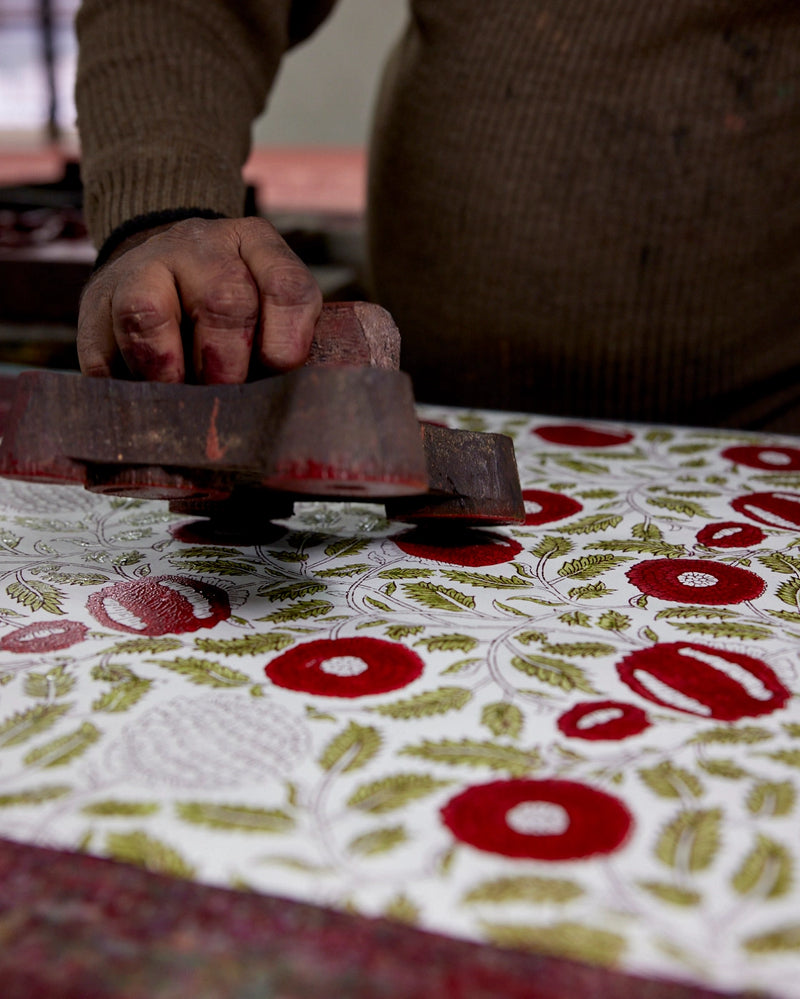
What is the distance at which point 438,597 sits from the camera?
2.22 feet

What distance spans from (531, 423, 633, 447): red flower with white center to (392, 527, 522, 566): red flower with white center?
1.07ft

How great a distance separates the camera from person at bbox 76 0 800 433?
45.1 inches

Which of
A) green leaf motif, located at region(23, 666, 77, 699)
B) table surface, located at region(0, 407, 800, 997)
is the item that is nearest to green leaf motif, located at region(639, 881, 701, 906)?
table surface, located at region(0, 407, 800, 997)

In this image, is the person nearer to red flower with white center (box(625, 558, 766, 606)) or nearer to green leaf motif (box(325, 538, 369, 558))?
green leaf motif (box(325, 538, 369, 558))

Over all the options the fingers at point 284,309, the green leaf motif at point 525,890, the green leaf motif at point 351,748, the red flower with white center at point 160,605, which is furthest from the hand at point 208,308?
the green leaf motif at point 525,890

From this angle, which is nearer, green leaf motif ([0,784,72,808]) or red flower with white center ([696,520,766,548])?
green leaf motif ([0,784,72,808])

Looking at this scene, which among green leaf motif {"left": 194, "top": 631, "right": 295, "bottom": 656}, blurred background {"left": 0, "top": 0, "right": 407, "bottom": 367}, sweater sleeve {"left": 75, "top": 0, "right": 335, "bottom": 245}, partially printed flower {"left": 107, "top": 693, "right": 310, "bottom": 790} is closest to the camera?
partially printed flower {"left": 107, "top": 693, "right": 310, "bottom": 790}

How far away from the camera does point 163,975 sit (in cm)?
35

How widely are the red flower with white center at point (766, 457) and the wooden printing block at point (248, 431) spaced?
47 centimetres

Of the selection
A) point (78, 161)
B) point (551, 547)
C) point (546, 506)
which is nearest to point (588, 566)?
point (551, 547)

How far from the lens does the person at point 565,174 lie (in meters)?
1.14

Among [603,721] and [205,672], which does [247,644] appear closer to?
[205,672]

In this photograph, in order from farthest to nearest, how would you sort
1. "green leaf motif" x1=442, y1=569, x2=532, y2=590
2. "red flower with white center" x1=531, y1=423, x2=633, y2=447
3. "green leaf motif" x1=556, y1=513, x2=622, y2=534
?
"red flower with white center" x1=531, y1=423, x2=633, y2=447
"green leaf motif" x1=556, y1=513, x2=622, y2=534
"green leaf motif" x1=442, y1=569, x2=532, y2=590

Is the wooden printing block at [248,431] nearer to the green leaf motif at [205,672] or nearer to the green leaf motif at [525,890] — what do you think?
the green leaf motif at [205,672]
